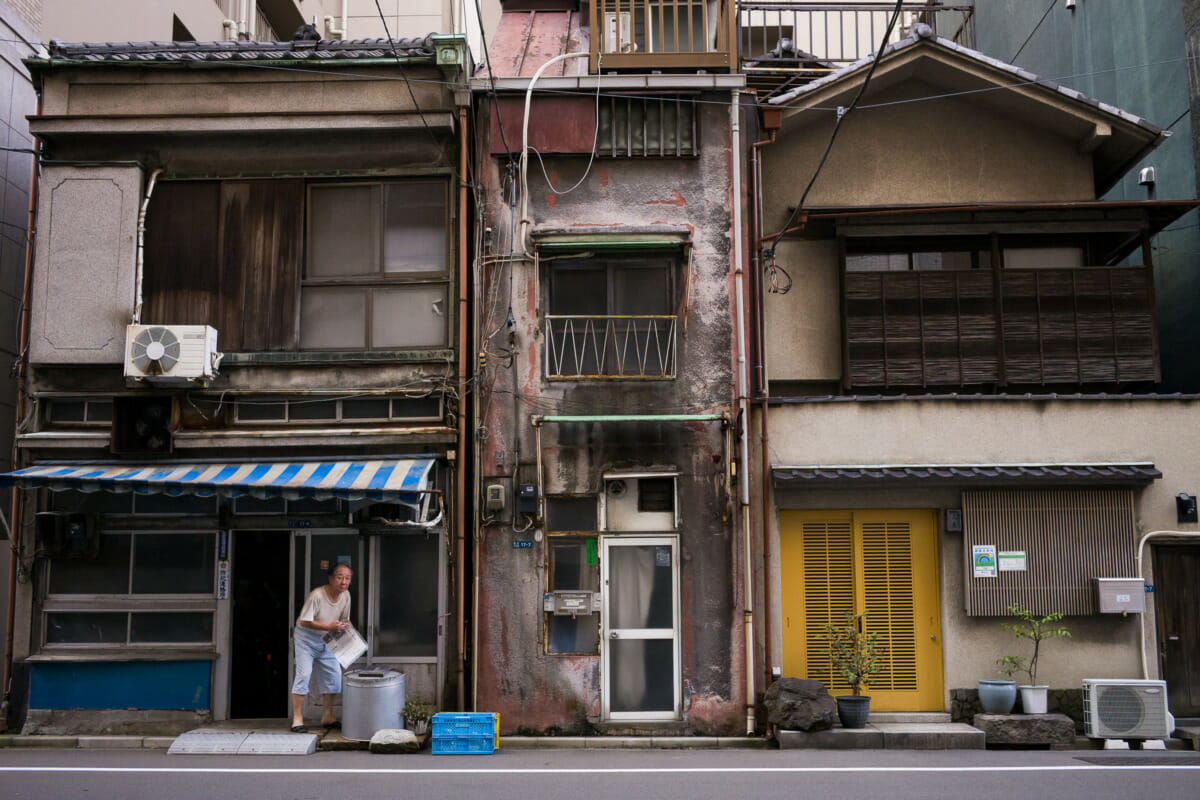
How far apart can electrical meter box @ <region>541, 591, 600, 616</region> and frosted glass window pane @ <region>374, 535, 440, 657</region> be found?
1.49 m

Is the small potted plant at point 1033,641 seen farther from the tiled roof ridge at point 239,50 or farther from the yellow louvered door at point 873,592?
the tiled roof ridge at point 239,50

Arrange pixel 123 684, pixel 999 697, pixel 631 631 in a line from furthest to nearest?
pixel 631 631, pixel 123 684, pixel 999 697

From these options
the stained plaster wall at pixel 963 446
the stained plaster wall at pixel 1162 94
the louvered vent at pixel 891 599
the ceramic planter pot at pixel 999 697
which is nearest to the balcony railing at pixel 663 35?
the stained plaster wall at pixel 963 446

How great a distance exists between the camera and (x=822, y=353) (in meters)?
14.5

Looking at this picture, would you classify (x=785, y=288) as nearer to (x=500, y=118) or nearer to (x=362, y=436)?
(x=500, y=118)

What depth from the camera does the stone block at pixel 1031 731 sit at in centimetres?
1203

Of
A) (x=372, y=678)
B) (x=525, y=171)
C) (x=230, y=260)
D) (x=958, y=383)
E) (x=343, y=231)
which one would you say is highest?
(x=525, y=171)

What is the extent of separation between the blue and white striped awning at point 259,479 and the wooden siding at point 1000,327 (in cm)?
629

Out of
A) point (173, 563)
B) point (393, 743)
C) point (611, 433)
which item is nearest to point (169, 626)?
point (173, 563)

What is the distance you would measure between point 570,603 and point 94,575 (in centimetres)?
627

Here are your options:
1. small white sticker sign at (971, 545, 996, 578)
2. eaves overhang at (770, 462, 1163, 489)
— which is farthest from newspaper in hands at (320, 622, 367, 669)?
small white sticker sign at (971, 545, 996, 578)

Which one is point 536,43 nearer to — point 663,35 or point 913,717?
point 663,35

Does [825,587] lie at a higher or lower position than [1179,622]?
higher

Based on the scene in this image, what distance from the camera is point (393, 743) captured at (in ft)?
37.5
